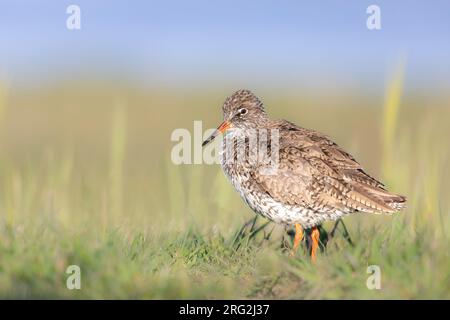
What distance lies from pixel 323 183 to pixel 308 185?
14 cm

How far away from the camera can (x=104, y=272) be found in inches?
229

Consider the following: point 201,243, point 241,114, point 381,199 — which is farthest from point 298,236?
point 241,114

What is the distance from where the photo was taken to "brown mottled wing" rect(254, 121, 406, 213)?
7.21 metres

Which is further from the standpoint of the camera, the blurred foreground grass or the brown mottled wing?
the brown mottled wing

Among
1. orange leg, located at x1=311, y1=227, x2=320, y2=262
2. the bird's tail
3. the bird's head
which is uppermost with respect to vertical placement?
the bird's head

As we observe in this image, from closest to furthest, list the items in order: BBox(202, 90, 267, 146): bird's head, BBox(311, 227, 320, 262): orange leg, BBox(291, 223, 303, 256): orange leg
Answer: BBox(311, 227, 320, 262): orange leg
BBox(291, 223, 303, 256): orange leg
BBox(202, 90, 267, 146): bird's head

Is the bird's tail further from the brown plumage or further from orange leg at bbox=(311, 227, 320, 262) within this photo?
orange leg at bbox=(311, 227, 320, 262)

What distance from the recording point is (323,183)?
729cm

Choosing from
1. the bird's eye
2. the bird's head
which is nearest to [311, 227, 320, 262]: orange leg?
the bird's head

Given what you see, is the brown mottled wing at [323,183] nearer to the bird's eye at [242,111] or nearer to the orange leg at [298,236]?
the orange leg at [298,236]

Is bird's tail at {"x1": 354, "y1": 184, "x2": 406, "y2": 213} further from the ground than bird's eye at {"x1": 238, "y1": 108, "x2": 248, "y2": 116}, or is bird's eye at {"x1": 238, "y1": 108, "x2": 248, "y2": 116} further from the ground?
bird's eye at {"x1": 238, "y1": 108, "x2": 248, "y2": 116}
